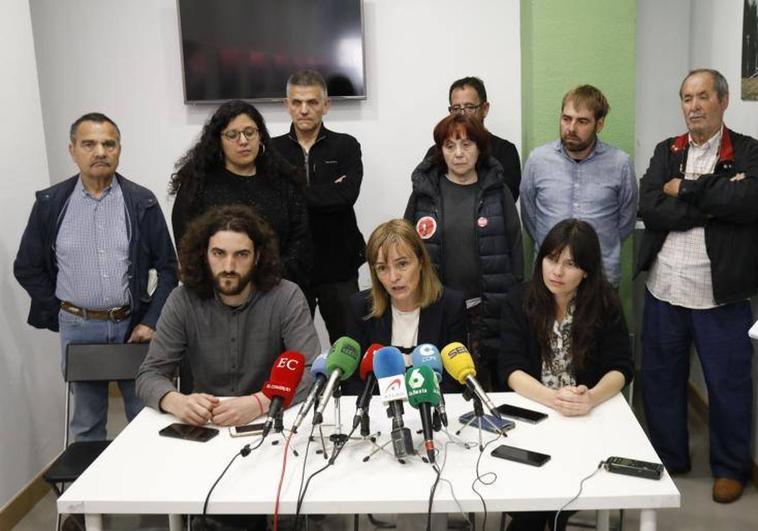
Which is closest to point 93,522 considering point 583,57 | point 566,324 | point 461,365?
point 461,365

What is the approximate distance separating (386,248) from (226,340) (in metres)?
0.62

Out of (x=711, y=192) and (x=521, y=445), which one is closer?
(x=521, y=445)

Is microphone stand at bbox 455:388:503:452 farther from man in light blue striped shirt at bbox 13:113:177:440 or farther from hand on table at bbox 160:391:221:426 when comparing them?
man in light blue striped shirt at bbox 13:113:177:440

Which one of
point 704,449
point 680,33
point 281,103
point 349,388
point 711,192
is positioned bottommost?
point 704,449

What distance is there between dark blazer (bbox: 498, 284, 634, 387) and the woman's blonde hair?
10.7 inches

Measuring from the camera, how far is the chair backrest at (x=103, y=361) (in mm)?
2906

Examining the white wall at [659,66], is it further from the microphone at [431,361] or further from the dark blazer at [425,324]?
the microphone at [431,361]

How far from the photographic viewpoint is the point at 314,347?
2570mm

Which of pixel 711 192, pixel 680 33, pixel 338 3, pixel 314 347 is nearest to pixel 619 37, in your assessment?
pixel 680 33

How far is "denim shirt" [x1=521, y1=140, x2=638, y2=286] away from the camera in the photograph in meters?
3.34

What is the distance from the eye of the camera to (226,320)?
101 inches

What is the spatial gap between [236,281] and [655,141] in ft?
9.74

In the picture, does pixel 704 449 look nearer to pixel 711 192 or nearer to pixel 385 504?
pixel 711 192

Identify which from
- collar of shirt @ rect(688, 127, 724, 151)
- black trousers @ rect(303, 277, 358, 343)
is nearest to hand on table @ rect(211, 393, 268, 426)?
black trousers @ rect(303, 277, 358, 343)
